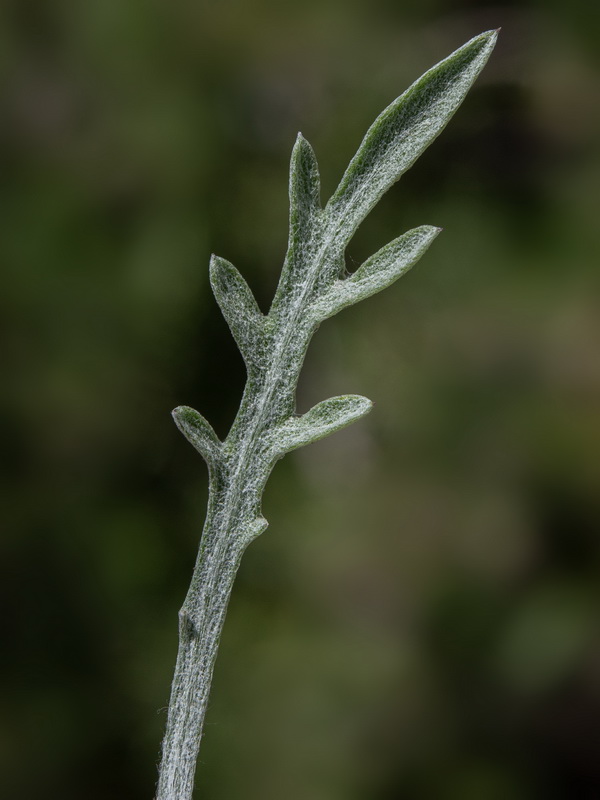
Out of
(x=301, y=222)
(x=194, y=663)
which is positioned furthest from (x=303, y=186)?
(x=194, y=663)

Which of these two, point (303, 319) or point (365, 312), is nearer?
point (303, 319)

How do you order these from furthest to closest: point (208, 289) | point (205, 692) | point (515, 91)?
point (515, 91) < point (208, 289) < point (205, 692)

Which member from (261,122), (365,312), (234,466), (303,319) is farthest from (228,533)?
(261,122)

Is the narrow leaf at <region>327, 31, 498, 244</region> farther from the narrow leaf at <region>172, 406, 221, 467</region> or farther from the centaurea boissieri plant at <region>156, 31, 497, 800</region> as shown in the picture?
the narrow leaf at <region>172, 406, 221, 467</region>

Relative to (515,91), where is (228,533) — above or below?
below

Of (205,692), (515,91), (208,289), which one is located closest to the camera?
(205,692)

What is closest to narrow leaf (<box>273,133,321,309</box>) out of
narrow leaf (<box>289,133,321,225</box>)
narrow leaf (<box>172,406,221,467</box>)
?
narrow leaf (<box>289,133,321,225</box>)

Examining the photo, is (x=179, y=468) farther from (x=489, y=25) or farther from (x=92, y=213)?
(x=489, y=25)
